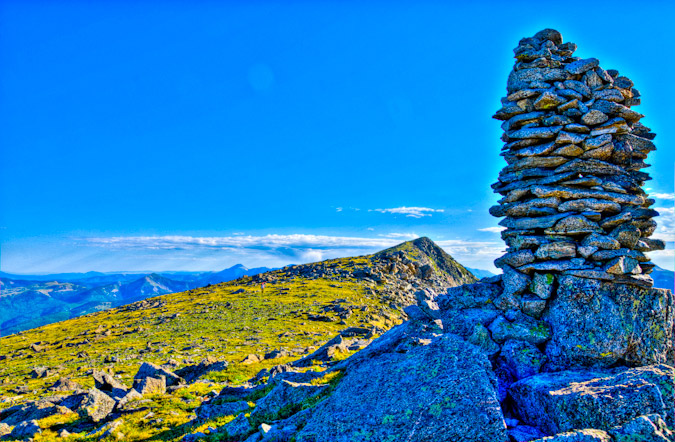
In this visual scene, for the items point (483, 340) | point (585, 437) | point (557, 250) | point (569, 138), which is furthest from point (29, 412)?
point (569, 138)

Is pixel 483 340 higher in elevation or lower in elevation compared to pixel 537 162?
lower

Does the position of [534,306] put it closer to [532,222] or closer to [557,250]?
[557,250]

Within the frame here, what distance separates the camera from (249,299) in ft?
293

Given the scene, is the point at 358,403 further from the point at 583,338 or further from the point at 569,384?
the point at 583,338

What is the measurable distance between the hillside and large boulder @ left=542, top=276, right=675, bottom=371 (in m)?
7.76

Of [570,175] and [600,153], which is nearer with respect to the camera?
[570,175]

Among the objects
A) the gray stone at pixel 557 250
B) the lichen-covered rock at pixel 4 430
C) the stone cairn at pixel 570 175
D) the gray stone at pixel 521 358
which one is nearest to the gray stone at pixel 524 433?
the gray stone at pixel 521 358

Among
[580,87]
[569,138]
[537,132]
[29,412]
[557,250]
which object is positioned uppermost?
[580,87]

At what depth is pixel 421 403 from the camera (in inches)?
→ 402

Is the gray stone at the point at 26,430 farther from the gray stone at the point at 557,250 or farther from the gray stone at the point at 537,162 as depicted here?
the gray stone at the point at 537,162

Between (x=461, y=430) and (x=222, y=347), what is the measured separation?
44.2m

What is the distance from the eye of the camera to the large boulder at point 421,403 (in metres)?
9.29

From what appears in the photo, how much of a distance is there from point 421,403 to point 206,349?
43515mm

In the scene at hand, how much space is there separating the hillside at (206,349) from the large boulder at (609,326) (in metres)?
7.76
